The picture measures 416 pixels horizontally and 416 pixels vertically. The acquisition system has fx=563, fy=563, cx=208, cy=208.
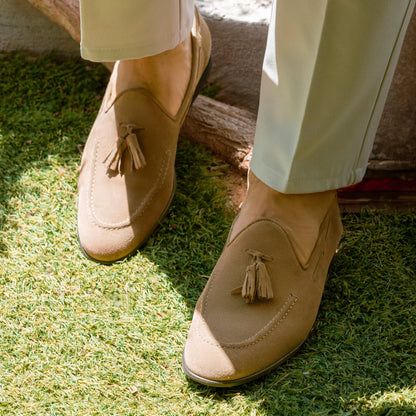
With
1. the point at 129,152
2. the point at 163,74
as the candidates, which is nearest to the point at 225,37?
the point at 163,74

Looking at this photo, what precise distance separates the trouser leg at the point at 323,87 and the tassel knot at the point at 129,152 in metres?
0.43

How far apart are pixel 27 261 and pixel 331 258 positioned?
904 mm

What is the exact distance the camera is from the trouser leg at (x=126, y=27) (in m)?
1.48

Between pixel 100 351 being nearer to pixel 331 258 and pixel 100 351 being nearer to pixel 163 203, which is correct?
pixel 163 203

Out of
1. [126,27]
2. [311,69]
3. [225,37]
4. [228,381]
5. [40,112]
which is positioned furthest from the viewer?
[225,37]

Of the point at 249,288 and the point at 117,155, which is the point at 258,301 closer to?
the point at 249,288

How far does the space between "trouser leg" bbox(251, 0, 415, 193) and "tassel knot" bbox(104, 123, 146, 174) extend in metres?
0.43

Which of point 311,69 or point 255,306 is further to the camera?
point 255,306

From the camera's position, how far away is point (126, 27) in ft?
4.94

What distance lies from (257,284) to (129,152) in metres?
0.61

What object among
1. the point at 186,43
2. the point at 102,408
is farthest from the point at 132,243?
the point at 186,43

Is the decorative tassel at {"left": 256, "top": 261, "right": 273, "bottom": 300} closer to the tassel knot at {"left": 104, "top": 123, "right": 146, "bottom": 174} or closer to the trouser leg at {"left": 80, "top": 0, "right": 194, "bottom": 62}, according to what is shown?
the tassel knot at {"left": 104, "top": 123, "right": 146, "bottom": 174}

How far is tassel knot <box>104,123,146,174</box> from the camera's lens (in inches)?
68.4

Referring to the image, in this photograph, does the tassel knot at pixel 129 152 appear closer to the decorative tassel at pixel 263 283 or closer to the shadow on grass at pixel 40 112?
the shadow on grass at pixel 40 112
